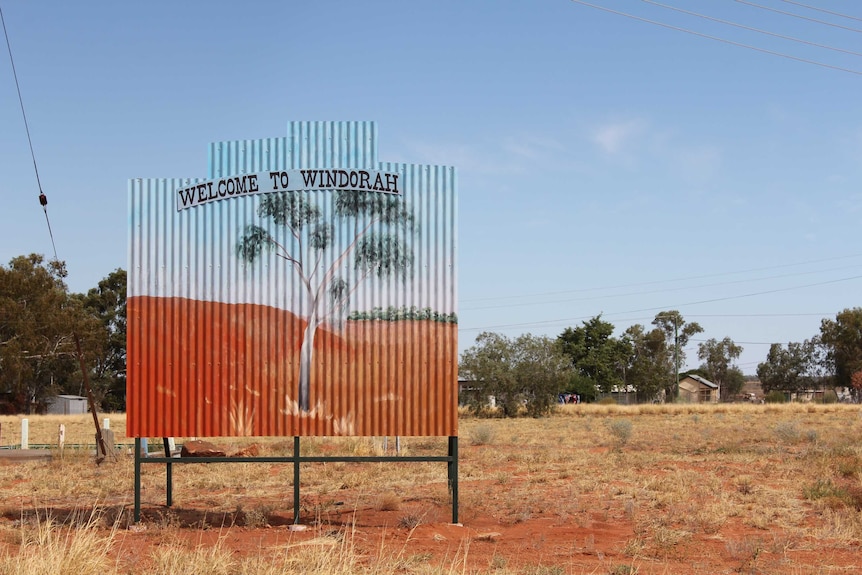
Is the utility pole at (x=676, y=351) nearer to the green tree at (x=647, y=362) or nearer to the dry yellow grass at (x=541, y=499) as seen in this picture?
the green tree at (x=647, y=362)

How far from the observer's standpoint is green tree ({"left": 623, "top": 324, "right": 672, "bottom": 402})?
318ft

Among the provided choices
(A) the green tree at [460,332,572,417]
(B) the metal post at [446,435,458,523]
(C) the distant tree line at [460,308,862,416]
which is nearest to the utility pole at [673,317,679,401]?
(C) the distant tree line at [460,308,862,416]

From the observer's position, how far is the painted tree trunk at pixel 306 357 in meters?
12.0

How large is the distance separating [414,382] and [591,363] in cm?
8305

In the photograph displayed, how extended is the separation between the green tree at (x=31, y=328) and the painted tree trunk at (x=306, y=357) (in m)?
58.3

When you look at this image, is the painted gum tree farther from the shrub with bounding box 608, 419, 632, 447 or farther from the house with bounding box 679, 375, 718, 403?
the house with bounding box 679, 375, 718, 403

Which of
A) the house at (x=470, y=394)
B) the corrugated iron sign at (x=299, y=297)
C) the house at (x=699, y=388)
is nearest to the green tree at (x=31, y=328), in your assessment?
the house at (x=470, y=394)

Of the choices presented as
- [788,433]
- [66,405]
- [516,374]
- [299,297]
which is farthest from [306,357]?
[66,405]

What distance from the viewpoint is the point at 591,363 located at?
93.1 m

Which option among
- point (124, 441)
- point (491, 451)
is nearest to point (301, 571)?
point (491, 451)

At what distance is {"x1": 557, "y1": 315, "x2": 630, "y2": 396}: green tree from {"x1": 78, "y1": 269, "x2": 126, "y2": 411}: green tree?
42794 millimetres

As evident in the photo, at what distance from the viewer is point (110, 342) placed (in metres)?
77.9

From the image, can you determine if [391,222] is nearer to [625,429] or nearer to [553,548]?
[553,548]

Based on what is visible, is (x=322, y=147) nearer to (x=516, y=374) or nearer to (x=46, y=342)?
(x=516, y=374)
